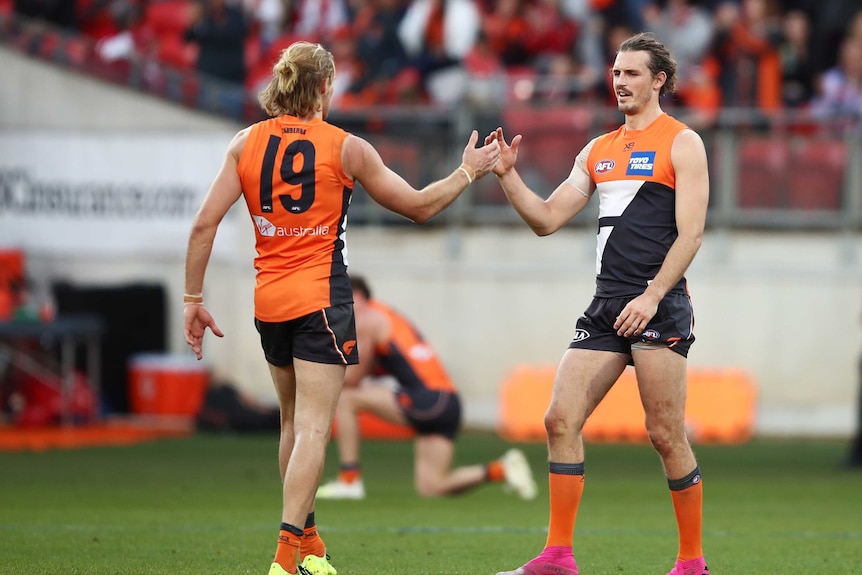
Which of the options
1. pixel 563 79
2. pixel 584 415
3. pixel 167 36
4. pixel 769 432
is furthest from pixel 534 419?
pixel 584 415

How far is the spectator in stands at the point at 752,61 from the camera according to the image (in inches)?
666

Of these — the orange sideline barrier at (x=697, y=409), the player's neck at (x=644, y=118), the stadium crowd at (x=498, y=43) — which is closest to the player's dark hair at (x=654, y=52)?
the player's neck at (x=644, y=118)

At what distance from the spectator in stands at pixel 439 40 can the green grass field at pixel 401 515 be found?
466 cm

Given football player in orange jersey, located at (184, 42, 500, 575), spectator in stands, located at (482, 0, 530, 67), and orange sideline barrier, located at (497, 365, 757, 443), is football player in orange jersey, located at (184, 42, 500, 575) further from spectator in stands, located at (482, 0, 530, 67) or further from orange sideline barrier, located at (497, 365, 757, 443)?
spectator in stands, located at (482, 0, 530, 67)

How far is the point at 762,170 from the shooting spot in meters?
16.4

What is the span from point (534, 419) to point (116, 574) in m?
10.4

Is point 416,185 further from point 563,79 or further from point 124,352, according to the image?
point 124,352

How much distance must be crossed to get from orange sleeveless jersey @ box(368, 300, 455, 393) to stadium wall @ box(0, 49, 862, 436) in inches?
244

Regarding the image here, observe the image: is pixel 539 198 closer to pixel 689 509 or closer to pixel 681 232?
pixel 681 232

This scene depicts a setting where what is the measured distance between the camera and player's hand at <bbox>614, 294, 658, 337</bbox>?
653 cm

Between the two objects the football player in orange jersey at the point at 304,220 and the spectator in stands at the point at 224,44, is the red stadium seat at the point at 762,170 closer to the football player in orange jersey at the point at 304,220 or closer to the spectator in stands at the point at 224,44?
the spectator in stands at the point at 224,44

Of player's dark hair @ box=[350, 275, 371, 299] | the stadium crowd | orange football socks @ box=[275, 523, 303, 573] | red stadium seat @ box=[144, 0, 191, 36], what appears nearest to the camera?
orange football socks @ box=[275, 523, 303, 573]

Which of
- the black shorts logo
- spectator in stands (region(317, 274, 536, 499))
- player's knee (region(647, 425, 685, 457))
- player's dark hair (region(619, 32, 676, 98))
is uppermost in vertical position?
player's dark hair (region(619, 32, 676, 98))

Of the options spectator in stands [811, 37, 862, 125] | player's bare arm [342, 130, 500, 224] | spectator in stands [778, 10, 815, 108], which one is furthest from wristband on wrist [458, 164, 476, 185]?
spectator in stands [778, 10, 815, 108]
